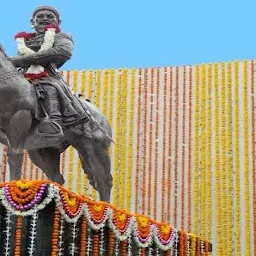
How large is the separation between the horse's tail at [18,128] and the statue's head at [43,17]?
1.21 m

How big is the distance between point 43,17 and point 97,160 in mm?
1676

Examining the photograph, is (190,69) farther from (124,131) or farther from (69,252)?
(69,252)

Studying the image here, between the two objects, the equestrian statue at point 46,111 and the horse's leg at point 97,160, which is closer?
the equestrian statue at point 46,111

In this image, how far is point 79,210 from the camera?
5.59m

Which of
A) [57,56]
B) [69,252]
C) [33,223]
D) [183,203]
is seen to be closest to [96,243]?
[69,252]

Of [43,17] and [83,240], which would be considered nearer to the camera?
[83,240]

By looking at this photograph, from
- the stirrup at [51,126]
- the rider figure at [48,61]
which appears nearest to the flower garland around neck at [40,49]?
the rider figure at [48,61]

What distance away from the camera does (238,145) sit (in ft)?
38.2

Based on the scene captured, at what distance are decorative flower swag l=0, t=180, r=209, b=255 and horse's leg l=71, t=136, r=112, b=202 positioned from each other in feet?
3.01

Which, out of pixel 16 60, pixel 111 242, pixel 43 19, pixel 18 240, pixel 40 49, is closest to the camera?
pixel 18 240

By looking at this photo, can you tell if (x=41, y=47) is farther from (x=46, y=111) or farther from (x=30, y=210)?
(x=30, y=210)

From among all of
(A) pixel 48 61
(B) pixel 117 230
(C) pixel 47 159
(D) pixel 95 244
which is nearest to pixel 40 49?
(A) pixel 48 61

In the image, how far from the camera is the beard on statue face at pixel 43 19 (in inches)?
290

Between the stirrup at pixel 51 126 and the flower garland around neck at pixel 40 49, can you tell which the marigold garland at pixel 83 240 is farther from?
the flower garland around neck at pixel 40 49
